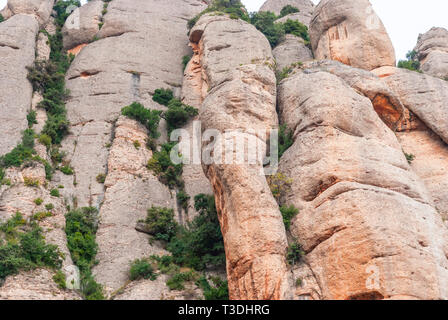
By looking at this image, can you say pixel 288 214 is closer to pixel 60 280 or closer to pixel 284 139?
pixel 284 139

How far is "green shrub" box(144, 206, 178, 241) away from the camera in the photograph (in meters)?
22.6

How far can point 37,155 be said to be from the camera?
24.3m

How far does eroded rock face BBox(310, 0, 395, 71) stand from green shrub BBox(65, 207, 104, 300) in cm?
1478

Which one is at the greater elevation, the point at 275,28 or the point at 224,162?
the point at 275,28

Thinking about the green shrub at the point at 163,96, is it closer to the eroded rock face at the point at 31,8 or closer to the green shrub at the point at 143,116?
the green shrub at the point at 143,116

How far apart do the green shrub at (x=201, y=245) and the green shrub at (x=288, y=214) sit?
11.1ft

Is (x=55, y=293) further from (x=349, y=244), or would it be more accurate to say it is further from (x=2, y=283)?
(x=349, y=244)

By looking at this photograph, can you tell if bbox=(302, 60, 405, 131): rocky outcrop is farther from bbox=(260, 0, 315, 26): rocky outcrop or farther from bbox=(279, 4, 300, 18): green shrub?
bbox=(279, 4, 300, 18): green shrub

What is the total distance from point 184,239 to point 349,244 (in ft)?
26.9

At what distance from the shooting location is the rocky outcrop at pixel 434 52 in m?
30.4

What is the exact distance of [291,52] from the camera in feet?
105

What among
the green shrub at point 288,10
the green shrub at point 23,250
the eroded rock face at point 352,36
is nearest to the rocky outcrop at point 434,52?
the eroded rock face at point 352,36

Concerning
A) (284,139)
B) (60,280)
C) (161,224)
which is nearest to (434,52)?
(284,139)

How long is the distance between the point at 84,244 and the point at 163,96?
11783 millimetres
